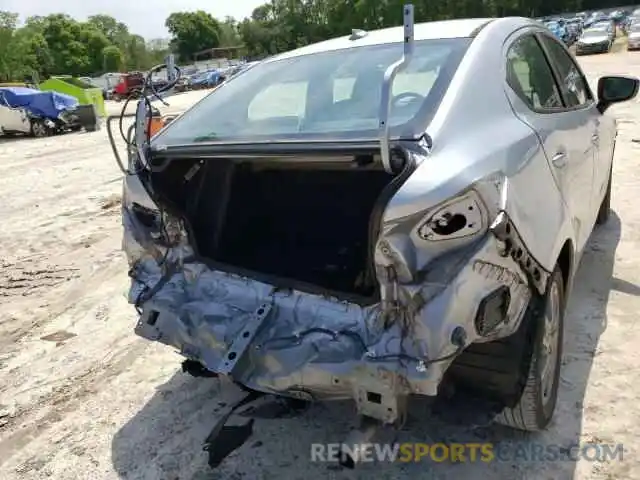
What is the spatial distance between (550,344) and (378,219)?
1.13 m

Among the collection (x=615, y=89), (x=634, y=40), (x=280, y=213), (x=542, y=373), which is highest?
(x=615, y=89)

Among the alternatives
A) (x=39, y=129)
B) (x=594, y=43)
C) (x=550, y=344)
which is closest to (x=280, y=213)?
(x=550, y=344)

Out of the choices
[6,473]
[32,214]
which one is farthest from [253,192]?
[32,214]

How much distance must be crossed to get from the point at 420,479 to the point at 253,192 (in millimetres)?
1634

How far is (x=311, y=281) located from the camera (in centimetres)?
261

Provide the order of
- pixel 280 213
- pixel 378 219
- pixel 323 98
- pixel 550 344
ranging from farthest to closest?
pixel 280 213 → pixel 323 98 → pixel 550 344 → pixel 378 219

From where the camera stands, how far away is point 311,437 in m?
2.73

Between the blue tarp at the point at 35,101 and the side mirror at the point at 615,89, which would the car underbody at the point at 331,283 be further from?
the blue tarp at the point at 35,101

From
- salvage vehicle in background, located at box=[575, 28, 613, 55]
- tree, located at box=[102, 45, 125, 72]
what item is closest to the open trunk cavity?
→ salvage vehicle in background, located at box=[575, 28, 613, 55]

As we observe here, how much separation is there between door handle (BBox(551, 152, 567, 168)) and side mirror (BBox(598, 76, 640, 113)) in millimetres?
1393

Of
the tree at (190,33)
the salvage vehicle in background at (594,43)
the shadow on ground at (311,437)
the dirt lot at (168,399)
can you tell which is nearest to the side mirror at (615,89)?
the dirt lot at (168,399)

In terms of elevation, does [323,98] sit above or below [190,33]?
below

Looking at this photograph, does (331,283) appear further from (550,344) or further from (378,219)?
(550,344)

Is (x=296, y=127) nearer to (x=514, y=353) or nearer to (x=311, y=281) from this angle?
(x=311, y=281)
